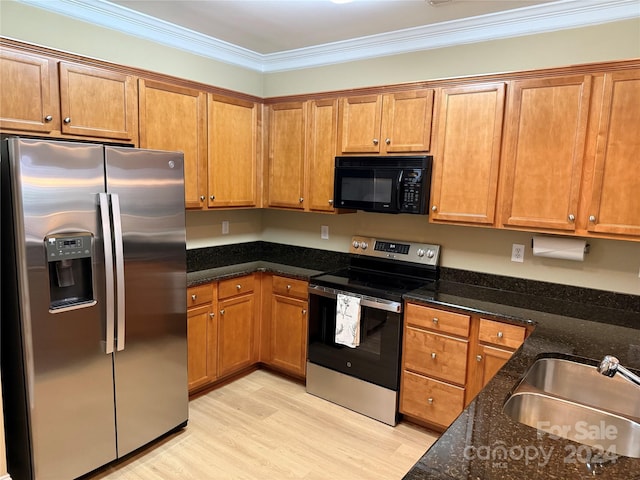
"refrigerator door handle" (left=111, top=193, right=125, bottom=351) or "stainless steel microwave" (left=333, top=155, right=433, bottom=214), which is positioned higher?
"stainless steel microwave" (left=333, top=155, right=433, bottom=214)

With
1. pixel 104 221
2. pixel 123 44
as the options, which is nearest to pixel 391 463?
pixel 104 221

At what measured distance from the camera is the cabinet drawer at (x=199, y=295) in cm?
299

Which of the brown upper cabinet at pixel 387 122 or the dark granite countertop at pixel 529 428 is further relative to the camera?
the brown upper cabinet at pixel 387 122

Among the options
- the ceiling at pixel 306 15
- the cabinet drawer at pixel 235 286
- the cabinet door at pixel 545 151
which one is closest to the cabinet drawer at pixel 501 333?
the cabinet door at pixel 545 151

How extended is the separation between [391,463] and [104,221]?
6.92 feet

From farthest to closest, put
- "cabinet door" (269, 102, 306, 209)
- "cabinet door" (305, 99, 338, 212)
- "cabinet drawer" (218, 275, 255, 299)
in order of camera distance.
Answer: "cabinet door" (269, 102, 306, 209)
"cabinet door" (305, 99, 338, 212)
"cabinet drawer" (218, 275, 255, 299)

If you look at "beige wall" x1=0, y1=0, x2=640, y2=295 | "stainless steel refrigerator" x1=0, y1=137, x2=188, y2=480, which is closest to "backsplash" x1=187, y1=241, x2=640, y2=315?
"beige wall" x1=0, y1=0, x2=640, y2=295

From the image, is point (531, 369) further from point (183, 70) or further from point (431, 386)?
point (183, 70)

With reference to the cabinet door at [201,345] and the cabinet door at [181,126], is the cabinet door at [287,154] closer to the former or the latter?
the cabinet door at [181,126]

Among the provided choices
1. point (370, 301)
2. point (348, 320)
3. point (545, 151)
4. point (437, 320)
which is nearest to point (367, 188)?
point (370, 301)

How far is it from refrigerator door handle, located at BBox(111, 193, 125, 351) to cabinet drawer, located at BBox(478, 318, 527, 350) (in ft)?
6.62

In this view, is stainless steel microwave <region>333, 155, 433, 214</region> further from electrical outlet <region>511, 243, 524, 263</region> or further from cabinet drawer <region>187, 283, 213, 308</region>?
cabinet drawer <region>187, 283, 213, 308</region>

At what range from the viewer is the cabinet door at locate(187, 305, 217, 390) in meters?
3.05

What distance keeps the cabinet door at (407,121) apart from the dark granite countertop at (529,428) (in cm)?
117
